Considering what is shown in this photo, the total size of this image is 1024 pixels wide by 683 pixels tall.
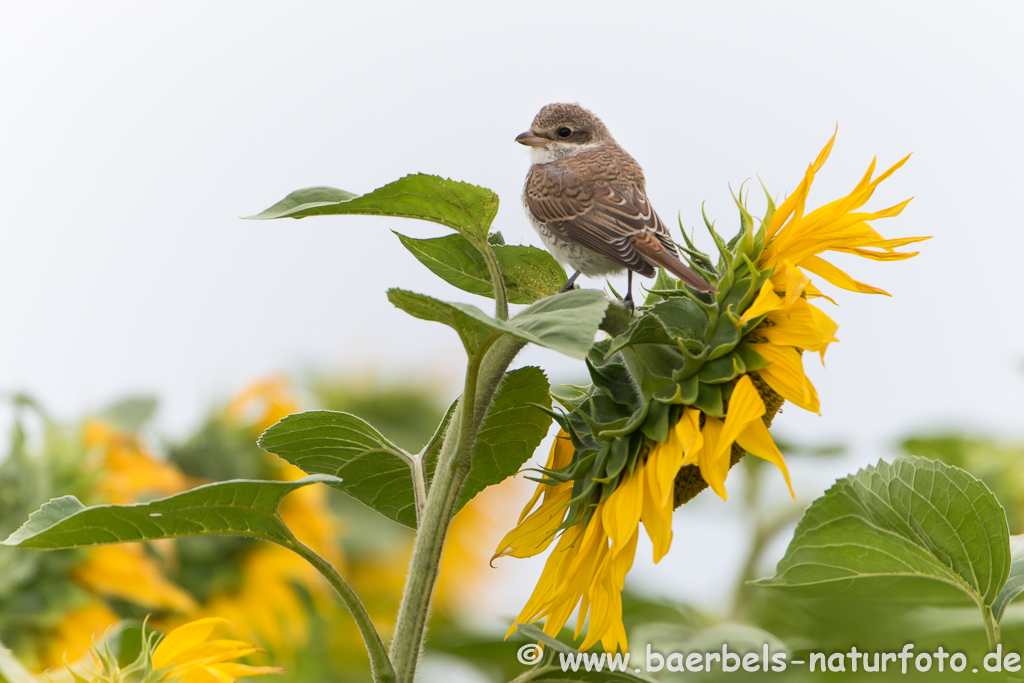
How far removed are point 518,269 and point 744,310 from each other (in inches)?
9.7

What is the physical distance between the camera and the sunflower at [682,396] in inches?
35.2

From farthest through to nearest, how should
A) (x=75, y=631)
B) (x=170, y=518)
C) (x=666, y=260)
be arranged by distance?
(x=75, y=631) < (x=666, y=260) < (x=170, y=518)

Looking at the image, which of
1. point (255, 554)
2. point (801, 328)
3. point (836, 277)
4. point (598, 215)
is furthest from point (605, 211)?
point (255, 554)

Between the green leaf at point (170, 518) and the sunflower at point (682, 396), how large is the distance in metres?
0.27

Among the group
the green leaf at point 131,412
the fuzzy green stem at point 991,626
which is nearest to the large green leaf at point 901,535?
the fuzzy green stem at point 991,626

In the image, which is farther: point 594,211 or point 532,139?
point 532,139

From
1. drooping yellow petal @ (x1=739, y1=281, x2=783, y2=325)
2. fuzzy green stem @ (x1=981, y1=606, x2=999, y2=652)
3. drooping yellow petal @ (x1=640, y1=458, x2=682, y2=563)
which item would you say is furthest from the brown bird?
fuzzy green stem @ (x1=981, y1=606, x2=999, y2=652)

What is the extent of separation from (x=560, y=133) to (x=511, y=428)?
100cm

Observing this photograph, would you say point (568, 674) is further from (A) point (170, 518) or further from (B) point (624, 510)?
(A) point (170, 518)

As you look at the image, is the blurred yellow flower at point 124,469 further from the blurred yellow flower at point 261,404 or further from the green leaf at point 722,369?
the green leaf at point 722,369

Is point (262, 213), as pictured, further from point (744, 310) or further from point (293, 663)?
point (293, 663)

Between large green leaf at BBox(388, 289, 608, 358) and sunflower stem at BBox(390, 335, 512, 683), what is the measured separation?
4 cm

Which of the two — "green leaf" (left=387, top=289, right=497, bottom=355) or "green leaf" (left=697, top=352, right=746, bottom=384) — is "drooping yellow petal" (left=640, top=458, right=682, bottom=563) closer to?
"green leaf" (left=697, top=352, right=746, bottom=384)

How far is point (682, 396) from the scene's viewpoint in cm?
90
